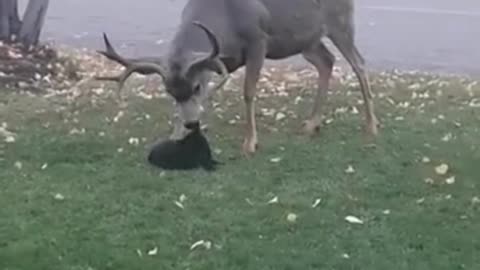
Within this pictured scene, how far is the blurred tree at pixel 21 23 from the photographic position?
13.8 meters

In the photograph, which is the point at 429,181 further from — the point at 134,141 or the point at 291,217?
the point at 134,141

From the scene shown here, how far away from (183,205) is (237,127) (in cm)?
263

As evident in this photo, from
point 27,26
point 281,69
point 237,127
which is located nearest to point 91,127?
point 237,127

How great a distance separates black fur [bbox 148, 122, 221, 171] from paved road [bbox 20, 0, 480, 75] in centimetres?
753

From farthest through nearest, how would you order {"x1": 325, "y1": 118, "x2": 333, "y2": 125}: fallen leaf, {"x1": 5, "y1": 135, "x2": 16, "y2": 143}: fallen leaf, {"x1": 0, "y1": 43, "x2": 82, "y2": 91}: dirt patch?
{"x1": 0, "y1": 43, "x2": 82, "y2": 91}: dirt patch → {"x1": 325, "y1": 118, "x2": 333, "y2": 125}: fallen leaf → {"x1": 5, "y1": 135, "x2": 16, "y2": 143}: fallen leaf

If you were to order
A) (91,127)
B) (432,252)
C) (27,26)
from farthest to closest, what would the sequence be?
1. (27,26)
2. (91,127)
3. (432,252)

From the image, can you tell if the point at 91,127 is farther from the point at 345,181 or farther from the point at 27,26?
the point at 27,26

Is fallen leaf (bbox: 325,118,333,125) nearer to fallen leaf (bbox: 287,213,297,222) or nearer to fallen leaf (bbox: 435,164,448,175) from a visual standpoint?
fallen leaf (bbox: 435,164,448,175)

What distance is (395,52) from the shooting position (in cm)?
1795

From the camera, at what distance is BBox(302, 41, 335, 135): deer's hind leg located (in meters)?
10.7

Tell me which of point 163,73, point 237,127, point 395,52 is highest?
point 163,73

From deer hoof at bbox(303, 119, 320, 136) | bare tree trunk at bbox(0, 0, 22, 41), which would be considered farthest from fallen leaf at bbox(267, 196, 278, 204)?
bare tree trunk at bbox(0, 0, 22, 41)

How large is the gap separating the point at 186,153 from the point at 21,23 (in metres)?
5.66

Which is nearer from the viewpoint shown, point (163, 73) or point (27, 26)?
point (163, 73)
